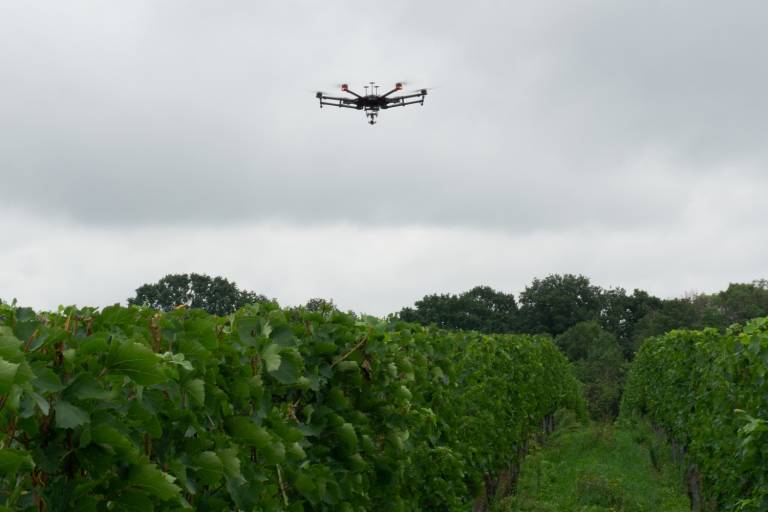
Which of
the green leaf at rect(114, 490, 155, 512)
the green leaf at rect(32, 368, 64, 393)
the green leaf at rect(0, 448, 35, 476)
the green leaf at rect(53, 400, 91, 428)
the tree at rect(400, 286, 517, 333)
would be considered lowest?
the green leaf at rect(114, 490, 155, 512)

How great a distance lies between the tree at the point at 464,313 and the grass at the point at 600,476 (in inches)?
2216

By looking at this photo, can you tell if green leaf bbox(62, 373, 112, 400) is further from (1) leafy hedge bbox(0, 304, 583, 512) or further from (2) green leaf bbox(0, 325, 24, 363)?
(2) green leaf bbox(0, 325, 24, 363)

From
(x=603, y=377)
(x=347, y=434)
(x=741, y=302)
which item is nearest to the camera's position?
(x=347, y=434)

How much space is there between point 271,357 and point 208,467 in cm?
90

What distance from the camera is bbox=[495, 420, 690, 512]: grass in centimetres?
1461

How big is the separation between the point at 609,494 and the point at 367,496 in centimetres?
1030

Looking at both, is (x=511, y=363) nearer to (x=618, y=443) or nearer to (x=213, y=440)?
(x=618, y=443)

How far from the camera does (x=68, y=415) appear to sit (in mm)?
2375

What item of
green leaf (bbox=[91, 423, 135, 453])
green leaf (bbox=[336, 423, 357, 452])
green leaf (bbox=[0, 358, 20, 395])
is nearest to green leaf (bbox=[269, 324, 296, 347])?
green leaf (bbox=[336, 423, 357, 452])

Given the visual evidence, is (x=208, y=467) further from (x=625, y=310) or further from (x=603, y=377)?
(x=625, y=310)

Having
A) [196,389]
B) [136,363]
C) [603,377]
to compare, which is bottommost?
[603,377]

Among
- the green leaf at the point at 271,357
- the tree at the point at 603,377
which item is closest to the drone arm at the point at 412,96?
the tree at the point at 603,377

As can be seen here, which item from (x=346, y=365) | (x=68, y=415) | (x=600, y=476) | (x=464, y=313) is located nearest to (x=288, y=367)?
(x=346, y=365)

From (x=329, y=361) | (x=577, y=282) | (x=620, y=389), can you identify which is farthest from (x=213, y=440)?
(x=577, y=282)
